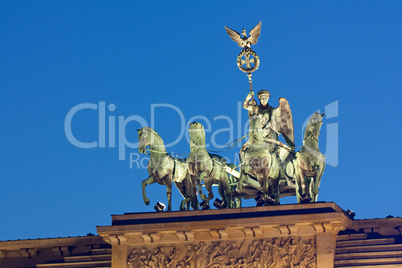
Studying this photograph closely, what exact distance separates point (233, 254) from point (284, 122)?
4748 millimetres

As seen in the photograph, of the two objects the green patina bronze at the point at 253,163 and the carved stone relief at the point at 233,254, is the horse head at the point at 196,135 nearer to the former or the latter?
the green patina bronze at the point at 253,163

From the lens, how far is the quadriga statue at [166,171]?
145 feet

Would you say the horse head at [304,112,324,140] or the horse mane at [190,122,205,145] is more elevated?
the horse mane at [190,122,205,145]

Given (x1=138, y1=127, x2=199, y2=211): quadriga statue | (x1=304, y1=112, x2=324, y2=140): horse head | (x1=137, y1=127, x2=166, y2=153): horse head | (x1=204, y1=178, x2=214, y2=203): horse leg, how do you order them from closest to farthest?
(x1=304, y1=112, x2=324, y2=140): horse head → (x1=138, y1=127, x2=199, y2=211): quadriga statue → (x1=204, y1=178, x2=214, y2=203): horse leg → (x1=137, y1=127, x2=166, y2=153): horse head

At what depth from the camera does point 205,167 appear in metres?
44.1

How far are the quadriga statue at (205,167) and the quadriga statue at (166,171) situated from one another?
11.0 inches

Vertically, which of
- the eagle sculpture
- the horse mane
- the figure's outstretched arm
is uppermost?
the eagle sculpture

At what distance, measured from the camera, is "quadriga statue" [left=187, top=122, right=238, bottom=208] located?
44.1 meters

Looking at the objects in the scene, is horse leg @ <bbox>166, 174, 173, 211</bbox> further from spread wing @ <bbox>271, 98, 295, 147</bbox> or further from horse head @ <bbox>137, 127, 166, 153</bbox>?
spread wing @ <bbox>271, 98, 295, 147</bbox>

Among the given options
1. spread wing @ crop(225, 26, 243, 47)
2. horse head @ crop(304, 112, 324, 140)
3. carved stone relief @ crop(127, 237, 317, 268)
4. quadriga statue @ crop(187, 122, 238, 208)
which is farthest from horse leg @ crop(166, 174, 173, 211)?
spread wing @ crop(225, 26, 243, 47)

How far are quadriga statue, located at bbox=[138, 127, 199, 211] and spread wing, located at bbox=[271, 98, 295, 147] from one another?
3.17 meters

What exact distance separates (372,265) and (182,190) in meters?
6.47

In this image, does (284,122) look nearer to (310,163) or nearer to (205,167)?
(310,163)

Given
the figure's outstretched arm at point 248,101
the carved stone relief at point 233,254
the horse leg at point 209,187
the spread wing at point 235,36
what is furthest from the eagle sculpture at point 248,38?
the carved stone relief at point 233,254
